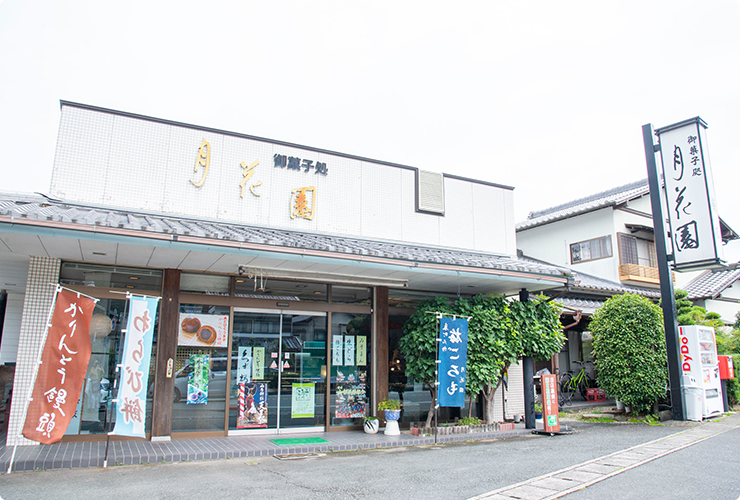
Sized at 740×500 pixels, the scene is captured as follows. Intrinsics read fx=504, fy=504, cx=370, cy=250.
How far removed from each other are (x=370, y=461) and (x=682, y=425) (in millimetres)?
7330

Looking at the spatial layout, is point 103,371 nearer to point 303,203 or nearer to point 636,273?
point 303,203

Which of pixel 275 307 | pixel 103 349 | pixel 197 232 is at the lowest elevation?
pixel 103 349

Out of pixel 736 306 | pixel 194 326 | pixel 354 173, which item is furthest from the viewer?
pixel 736 306

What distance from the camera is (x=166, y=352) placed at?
8.34 m

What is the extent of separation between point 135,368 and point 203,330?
80.7 inches

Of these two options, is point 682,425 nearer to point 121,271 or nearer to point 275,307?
point 275,307

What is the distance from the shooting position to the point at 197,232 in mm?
7098

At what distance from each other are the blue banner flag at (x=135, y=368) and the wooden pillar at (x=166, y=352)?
145 centimetres

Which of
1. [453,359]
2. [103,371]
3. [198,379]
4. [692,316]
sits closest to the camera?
[103,371]

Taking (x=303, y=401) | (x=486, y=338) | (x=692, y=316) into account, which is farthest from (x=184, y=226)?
(x=692, y=316)

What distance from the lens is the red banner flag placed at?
6.16 m

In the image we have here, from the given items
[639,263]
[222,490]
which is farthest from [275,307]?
[639,263]

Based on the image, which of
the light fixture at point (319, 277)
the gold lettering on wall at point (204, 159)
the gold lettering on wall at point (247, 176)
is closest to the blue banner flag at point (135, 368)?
the light fixture at point (319, 277)

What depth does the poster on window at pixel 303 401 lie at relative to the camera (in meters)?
9.35
